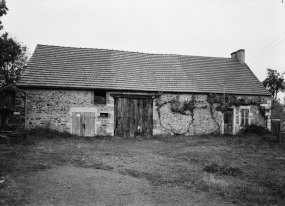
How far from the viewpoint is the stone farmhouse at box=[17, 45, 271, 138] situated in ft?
43.0

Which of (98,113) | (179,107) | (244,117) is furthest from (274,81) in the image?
(98,113)

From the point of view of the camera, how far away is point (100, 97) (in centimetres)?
1373

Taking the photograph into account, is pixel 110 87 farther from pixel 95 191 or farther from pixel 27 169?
pixel 95 191

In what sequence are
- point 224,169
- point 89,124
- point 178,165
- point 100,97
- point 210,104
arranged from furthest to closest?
1. point 210,104
2. point 100,97
3. point 89,124
4. point 178,165
5. point 224,169

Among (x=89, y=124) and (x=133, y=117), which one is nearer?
(x=89, y=124)

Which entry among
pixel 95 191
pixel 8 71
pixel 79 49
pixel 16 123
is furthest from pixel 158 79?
pixel 8 71

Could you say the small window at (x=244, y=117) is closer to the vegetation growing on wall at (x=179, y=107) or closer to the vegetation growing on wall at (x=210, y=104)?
the vegetation growing on wall at (x=210, y=104)

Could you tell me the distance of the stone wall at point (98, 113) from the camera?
42.3ft

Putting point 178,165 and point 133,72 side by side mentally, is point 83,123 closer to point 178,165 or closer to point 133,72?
point 133,72

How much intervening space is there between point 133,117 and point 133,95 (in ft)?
4.57

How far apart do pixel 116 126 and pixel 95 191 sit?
8796mm

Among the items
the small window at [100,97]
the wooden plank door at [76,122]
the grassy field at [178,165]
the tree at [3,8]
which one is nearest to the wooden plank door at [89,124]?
the wooden plank door at [76,122]

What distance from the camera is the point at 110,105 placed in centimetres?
1366

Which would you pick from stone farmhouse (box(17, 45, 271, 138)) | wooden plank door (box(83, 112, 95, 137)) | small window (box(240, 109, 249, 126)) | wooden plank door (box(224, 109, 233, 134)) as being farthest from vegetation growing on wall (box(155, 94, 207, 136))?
wooden plank door (box(83, 112, 95, 137))
